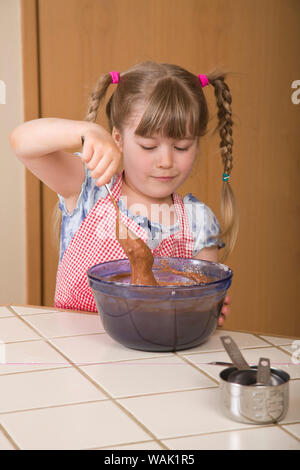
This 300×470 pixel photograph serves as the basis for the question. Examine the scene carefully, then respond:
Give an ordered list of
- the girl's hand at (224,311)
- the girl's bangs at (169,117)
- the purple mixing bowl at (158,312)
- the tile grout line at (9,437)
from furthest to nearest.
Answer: the girl's bangs at (169,117) → the girl's hand at (224,311) → the purple mixing bowl at (158,312) → the tile grout line at (9,437)

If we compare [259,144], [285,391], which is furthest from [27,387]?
[259,144]

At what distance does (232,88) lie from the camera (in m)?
2.67

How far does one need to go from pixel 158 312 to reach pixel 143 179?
65 cm

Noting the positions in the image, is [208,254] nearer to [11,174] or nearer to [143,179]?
[143,179]

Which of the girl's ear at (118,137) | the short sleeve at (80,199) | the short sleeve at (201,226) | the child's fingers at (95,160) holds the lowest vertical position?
the short sleeve at (201,226)

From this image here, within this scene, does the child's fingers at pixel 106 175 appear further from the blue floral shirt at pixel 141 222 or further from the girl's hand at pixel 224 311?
the blue floral shirt at pixel 141 222

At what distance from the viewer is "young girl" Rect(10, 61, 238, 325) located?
62.6 inches

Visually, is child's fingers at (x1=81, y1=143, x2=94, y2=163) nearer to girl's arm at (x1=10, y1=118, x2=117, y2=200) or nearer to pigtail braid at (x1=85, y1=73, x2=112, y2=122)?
girl's arm at (x1=10, y1=118, x2=117, y2=200)

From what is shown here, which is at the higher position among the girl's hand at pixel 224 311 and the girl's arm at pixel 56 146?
the girl's arm at pixel 56 146

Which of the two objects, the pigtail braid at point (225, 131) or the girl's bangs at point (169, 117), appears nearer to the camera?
the girl's bangs at point (169, 117)

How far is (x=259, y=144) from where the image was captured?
273 centimetres

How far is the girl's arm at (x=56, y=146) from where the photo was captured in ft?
4.17

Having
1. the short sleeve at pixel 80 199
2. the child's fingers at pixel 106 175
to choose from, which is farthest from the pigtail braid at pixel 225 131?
the child's fingers at pixel 106 175

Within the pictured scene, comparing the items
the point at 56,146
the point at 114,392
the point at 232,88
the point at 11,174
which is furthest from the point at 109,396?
the point at 232,88
